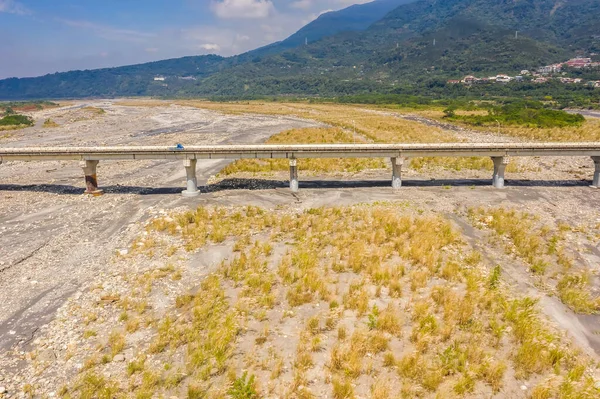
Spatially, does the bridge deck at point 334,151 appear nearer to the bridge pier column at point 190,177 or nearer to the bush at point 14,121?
the bridge pier column at point 190,177

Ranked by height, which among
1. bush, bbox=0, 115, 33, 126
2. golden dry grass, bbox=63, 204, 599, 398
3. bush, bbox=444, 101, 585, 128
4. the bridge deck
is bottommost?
golden dry grass, bbox=63, 204, 599, 398

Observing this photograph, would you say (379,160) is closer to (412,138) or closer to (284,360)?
(412,138)

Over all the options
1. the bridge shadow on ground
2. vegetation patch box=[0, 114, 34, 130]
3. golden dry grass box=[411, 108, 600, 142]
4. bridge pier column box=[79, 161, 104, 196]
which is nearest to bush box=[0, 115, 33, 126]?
vegetation patch box=[0, 114, 34, 130]

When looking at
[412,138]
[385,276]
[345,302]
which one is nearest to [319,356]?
[345,302]

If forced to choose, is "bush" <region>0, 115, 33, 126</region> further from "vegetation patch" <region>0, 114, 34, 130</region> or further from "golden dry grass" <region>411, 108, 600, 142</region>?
"golden dry grass" <region>411, 108, 600, 142</region>

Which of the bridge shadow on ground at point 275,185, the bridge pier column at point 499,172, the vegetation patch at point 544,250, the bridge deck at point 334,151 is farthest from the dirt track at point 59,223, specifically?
the bridge pier column at point 499,172

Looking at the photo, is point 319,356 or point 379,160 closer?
point 319,356

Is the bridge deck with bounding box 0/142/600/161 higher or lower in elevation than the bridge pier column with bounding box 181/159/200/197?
higher
